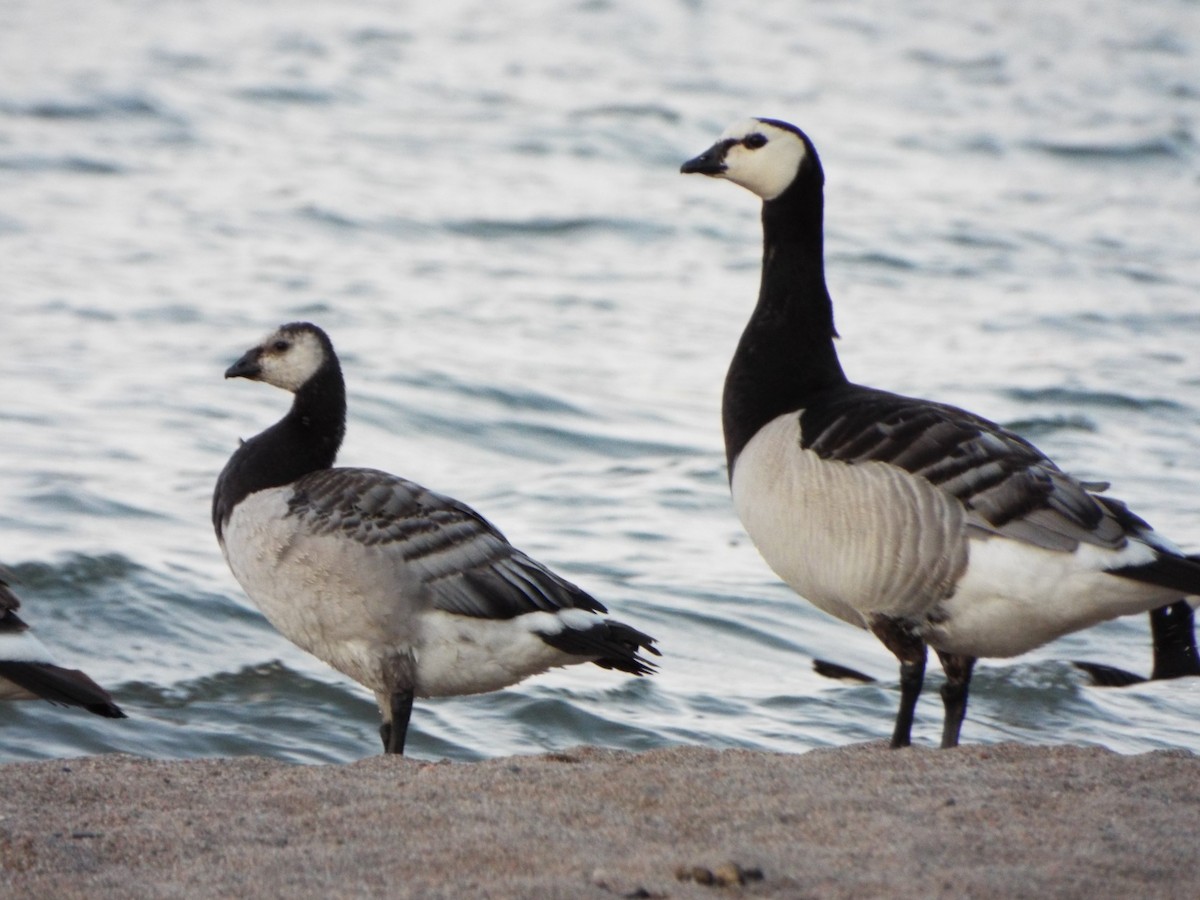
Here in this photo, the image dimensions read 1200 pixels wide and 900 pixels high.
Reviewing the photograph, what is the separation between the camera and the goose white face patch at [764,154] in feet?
24.9

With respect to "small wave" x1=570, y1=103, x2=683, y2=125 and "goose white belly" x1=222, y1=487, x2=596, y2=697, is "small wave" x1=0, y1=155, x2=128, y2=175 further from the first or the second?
"goose white belly" x1=222, y1=487, x2=596, y2=697

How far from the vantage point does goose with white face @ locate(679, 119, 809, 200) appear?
757 cm

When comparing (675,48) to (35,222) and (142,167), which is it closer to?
(142,167)

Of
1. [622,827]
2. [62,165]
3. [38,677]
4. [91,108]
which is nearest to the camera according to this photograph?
[622,827]

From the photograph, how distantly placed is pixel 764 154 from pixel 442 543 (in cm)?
231

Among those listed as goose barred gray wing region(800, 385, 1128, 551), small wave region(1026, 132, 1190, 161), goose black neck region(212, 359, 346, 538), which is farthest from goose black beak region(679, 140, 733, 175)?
small wave region(1026, 132, 1190, 161)

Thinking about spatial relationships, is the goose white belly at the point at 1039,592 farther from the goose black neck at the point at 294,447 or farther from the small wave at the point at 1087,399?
the small wave at the point at 1087,399

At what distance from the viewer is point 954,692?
6488 mm

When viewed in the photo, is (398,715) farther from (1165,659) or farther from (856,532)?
(1165,659)

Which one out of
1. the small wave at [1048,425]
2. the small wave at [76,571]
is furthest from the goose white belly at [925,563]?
the small wave at [1048,425]

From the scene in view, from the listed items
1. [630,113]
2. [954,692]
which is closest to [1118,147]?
[630,113]

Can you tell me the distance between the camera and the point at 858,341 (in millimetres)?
15125

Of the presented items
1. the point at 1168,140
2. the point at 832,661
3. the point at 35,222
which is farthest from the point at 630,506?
the point at 1168,140

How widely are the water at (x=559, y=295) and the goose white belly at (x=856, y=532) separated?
1.36m
